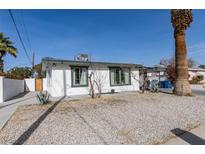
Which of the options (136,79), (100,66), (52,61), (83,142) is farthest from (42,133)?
(136,79)

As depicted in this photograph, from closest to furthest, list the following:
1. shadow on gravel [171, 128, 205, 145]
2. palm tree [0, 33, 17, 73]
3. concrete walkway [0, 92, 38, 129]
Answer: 1. shadow on gravel [171, 128, 205, 145]
2. concrete walkway [0, 92, 38, 129]
3. palm tree [0, 33, 17, 73]

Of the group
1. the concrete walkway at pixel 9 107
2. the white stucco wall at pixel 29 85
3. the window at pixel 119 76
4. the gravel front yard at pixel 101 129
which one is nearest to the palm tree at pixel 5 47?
the white stucco wall at pixel 29 85

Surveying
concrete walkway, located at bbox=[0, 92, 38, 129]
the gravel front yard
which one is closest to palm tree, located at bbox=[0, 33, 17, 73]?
concrete walkway, located at bbox=[0, 92, 38, 129]

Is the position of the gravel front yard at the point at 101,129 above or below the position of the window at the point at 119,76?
below

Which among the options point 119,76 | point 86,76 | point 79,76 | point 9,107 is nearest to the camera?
point 9,107

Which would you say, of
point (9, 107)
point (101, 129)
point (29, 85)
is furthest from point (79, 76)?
point (29, 85)

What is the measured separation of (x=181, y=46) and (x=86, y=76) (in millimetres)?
7876

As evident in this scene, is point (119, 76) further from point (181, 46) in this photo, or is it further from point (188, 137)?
point (188, 137)

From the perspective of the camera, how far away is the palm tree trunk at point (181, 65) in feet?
41.5

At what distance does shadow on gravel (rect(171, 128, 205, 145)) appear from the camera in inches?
164

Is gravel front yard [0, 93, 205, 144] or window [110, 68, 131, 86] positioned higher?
window [110, 68, 131, 86]

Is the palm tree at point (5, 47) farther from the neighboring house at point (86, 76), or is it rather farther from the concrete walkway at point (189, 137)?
the concrete walkway at point (189, 137)

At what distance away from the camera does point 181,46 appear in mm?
12672

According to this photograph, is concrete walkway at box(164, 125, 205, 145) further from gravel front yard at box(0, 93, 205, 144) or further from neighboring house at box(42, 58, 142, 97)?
neighboring house at box(42, 58, 142, 97)
